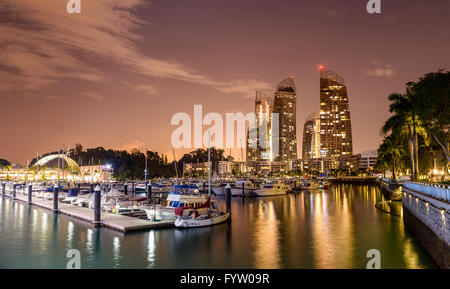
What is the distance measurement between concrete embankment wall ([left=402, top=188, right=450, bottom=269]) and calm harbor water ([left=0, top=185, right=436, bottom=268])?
3.35 feet

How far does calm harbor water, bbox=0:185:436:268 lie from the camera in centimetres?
2364

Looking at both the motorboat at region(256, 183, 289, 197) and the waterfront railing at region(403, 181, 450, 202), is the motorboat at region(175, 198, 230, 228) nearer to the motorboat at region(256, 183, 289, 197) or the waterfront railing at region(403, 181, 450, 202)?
the waterfront railing at region(403, 181, 450, 202)

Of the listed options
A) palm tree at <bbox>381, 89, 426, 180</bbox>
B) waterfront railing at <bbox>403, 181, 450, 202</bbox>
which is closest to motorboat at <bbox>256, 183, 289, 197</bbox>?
palm tree at <bbox>381, 89, 426, 180</bbox>

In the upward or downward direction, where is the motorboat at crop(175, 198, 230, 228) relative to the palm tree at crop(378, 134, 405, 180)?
downward

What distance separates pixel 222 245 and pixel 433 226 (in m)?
15.7

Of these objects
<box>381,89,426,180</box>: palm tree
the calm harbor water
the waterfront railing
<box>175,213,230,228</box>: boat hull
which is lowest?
the calm harbor water

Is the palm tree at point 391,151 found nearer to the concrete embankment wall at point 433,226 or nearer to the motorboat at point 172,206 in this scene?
the concrete embankment wall at point 433,226

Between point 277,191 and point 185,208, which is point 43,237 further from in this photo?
point 277,191

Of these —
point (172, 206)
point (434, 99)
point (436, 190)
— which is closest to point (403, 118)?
point (434, 99)

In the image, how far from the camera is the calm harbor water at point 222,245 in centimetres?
2364

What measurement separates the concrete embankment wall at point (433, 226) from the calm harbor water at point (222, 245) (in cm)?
102

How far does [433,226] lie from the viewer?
21828 mm
